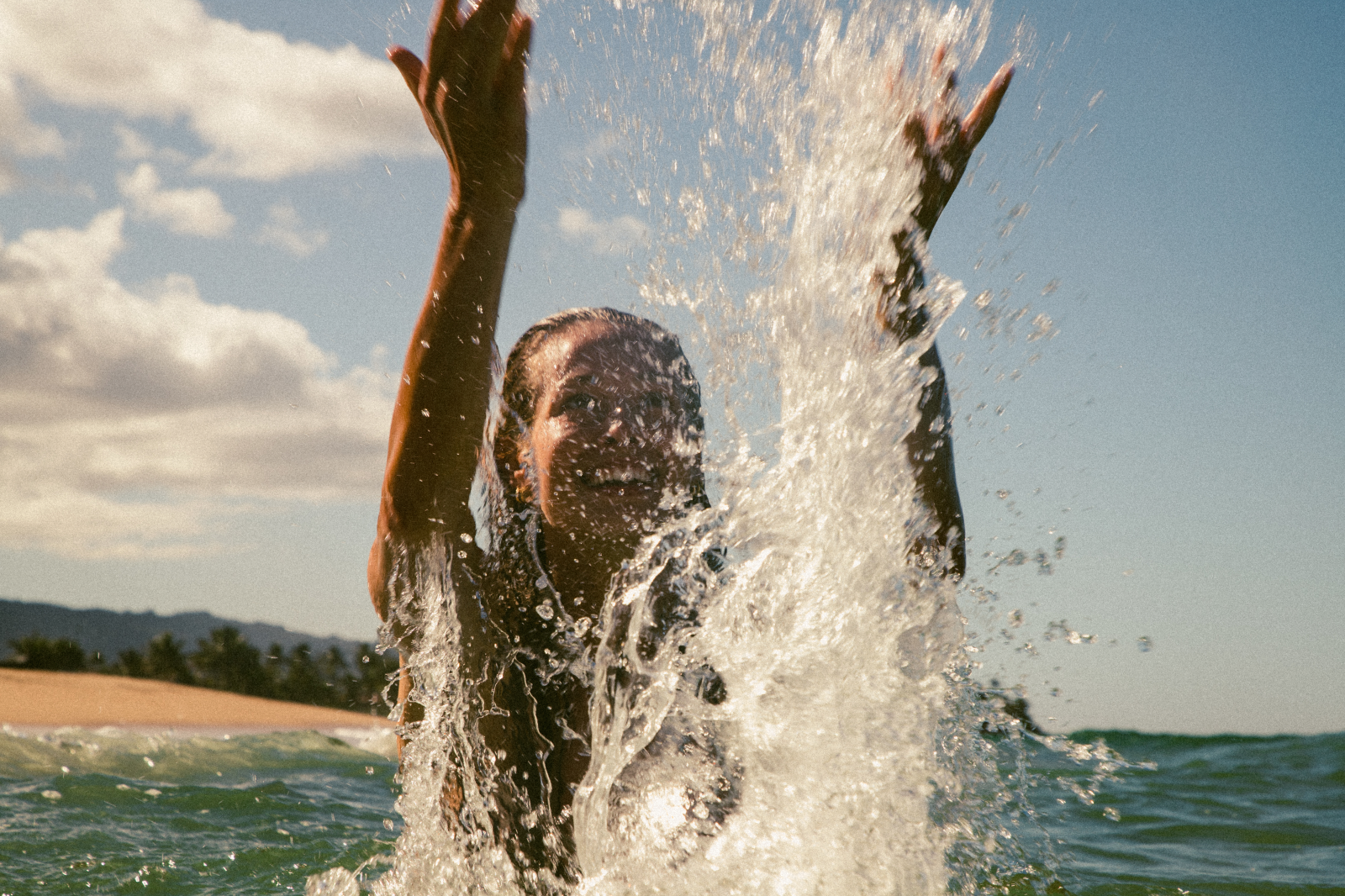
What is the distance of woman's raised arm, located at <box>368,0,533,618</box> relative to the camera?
1745 millimetres

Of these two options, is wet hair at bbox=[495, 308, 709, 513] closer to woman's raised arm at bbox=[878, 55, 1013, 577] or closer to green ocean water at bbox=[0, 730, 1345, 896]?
woman's raised arm at bbox=[878, 55, 1013, 577]

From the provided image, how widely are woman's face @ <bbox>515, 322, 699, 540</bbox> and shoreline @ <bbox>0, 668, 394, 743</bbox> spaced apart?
7856 millimetres

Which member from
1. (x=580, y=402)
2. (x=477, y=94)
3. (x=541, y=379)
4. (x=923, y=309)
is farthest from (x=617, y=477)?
(x=477, y=94)

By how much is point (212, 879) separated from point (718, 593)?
2324 millimetres

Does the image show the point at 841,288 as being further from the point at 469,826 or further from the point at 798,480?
the point at 469,826

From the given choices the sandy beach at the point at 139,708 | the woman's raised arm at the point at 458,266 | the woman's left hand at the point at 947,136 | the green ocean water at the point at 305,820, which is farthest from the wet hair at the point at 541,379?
the sandy beach at the point at 139,708

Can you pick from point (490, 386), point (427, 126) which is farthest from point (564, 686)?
point (427, 126)

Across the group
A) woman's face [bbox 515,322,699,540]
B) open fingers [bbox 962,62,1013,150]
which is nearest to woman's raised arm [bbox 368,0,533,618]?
woman's face [bbox 515,322,699,540]

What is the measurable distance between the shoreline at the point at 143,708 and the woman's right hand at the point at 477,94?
8.68 meters

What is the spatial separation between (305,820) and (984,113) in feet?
15.4

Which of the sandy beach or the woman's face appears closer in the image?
the woman's face

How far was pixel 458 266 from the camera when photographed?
191 centimetres

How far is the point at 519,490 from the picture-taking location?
269cm

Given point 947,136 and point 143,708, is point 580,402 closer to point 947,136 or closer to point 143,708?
point 947,136
